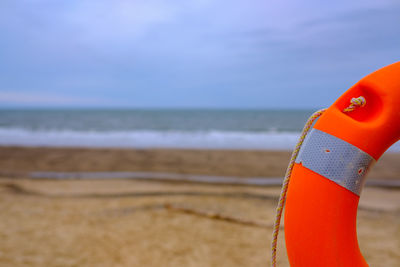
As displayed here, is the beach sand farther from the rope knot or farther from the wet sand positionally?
the rope knot

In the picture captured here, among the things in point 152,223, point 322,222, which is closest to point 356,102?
point 322,222

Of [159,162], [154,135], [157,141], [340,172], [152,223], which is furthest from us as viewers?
[154,135]

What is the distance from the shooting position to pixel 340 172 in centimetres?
97

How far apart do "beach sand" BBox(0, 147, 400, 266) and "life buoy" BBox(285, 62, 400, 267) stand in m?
1.27

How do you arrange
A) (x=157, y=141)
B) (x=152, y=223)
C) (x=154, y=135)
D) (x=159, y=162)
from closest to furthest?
1. (x=152, y=223)
2. (x=159, y=162)
3. (x=157, y=141)
4. (x=154, y=135)

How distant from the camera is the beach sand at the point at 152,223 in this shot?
2203 millimetres

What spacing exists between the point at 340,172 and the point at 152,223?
7.37 feet

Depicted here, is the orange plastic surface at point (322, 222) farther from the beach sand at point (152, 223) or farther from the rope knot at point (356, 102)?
the beach sand at point (152, 223)

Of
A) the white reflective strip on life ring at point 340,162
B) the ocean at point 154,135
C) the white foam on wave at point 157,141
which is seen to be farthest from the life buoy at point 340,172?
the white foam on wave at point 157,141

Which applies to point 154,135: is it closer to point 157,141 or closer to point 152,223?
point 157,141

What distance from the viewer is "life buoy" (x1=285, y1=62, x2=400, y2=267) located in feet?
3.19

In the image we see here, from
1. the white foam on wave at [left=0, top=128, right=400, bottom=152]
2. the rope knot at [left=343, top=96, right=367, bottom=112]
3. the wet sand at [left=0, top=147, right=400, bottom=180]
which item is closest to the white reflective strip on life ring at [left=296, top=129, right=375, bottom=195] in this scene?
the rope knot at [left=343, top=96, right=367, bottom=112]

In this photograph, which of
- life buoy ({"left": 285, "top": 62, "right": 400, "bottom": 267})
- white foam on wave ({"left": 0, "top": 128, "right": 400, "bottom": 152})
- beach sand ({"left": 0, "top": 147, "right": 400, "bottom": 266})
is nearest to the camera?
life buoy ({"left": 285, "top": 62, "right": 400, "bottom": 267})

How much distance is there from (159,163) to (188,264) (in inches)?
152
